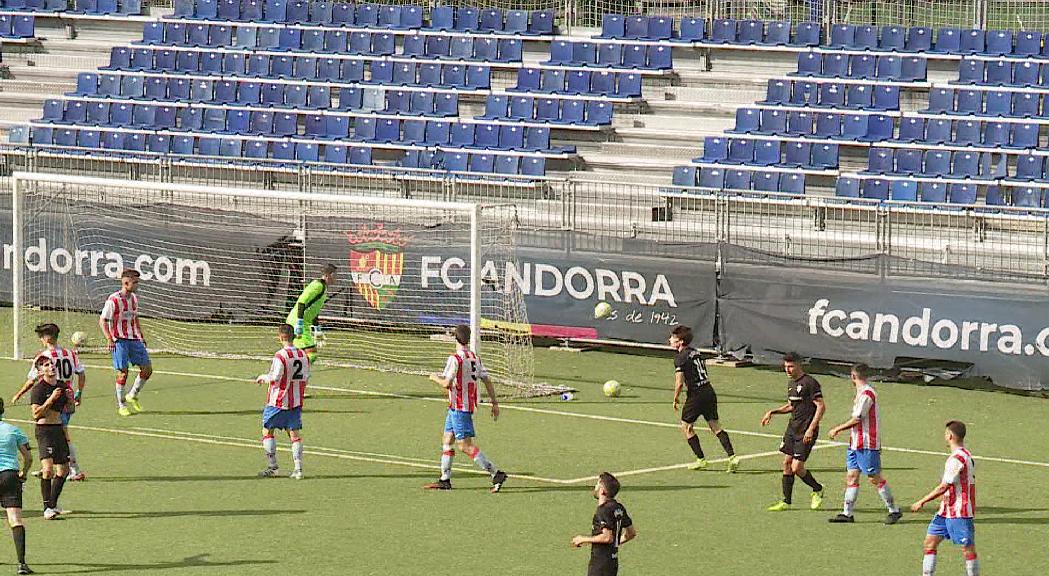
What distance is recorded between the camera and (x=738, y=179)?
3070 centimetres

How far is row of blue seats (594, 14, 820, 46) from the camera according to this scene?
3347 cm

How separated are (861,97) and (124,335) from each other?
15362 millimetres

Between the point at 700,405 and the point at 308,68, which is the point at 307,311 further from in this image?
the point at 308,68

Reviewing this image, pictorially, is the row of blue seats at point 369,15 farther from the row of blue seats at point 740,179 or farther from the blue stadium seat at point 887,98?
the blue stadium seat at point 887,98

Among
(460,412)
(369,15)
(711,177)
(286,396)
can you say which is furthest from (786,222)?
(369,15)

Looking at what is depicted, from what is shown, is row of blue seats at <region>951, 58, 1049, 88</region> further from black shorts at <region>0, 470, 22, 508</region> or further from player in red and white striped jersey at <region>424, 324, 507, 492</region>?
black shorts at <region>0, 470, 22, 508</region>

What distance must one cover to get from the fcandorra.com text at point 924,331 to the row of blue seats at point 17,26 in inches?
836

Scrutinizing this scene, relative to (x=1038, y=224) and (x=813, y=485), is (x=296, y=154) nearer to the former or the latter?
(x=1038, y=224)

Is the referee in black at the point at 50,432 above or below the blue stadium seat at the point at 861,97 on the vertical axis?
below

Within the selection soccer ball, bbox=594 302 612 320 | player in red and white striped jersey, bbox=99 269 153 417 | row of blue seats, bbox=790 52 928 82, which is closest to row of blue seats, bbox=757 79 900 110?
row of blue seats, bbox=790 52 928 82

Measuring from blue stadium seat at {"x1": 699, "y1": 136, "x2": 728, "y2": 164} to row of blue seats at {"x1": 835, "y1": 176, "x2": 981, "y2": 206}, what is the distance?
2433 mm

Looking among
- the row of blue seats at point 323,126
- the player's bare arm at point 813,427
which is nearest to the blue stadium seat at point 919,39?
the row of blue seats at point 323,126

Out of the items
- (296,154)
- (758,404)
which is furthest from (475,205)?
(296,154)

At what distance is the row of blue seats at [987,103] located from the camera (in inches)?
1196
